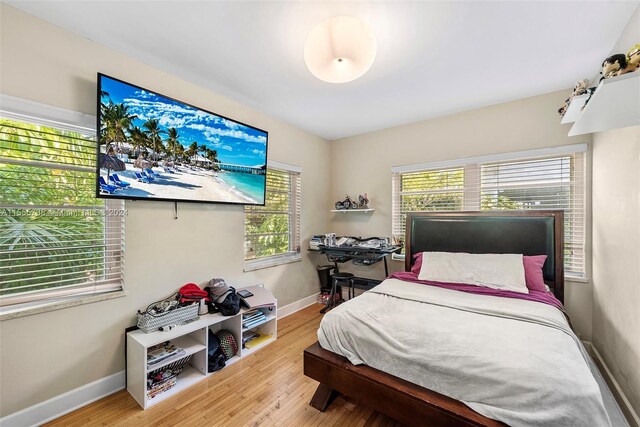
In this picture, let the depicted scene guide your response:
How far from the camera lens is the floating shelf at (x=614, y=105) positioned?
1.11m

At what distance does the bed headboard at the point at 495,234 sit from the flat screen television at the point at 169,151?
6.66ft

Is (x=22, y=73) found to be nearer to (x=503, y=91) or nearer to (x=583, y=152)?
(x=503, y=91)

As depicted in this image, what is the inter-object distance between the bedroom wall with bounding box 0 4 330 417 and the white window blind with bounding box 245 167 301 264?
0.20m

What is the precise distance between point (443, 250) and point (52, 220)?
3513 mm

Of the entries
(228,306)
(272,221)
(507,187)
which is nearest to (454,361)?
(228,306)

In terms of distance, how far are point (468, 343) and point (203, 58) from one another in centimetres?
271

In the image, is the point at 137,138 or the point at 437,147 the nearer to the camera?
the point at 137,138

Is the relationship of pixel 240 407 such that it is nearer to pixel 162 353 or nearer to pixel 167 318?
pixel 162 353

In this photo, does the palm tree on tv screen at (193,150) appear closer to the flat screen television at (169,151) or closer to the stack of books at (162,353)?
the flat screen television at (169,151)

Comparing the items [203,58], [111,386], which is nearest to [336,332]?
[111,386]

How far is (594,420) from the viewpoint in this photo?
1068mm

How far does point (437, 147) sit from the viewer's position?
10.9ft

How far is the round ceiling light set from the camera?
1.46 metres

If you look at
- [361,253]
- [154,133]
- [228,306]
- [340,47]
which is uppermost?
[340,47]
